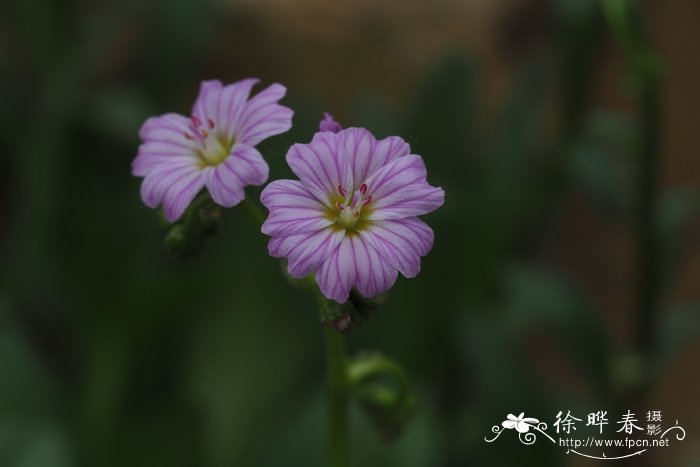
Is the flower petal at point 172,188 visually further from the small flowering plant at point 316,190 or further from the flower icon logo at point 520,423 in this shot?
the flower icon logo at point 520,423

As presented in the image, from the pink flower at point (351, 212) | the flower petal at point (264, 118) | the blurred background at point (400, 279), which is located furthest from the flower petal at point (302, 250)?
the blurred background at point (400, 279)

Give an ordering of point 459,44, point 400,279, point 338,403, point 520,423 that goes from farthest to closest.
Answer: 1. point 459,44
2. point 400,279
3. point 520,423
4. point 338,403

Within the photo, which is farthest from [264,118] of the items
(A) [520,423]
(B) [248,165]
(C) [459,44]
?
(C) [459,44]

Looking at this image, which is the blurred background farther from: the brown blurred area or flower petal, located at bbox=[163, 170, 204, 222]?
flower petal, located at bbox=[163, 170, 204, 222]

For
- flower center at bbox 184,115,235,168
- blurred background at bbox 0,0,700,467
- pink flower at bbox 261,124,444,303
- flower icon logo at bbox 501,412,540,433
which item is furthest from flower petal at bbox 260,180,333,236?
flower icon logo at bbox 501,412,540,433

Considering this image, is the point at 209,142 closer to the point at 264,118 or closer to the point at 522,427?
the point at 264,118
